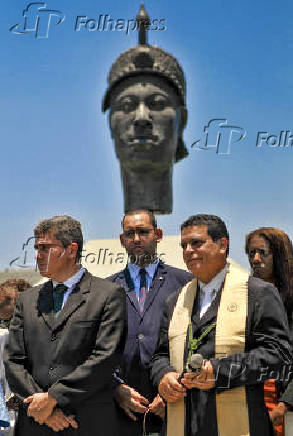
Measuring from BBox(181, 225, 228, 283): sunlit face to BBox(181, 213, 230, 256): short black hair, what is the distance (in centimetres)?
2

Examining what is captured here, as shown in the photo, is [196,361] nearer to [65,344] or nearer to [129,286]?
[65,344]

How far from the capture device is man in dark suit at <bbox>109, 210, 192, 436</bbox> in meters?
3.43

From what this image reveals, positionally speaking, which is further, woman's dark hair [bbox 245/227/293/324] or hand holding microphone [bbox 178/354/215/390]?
woman's dark hair [bbox 245/227/293/324]

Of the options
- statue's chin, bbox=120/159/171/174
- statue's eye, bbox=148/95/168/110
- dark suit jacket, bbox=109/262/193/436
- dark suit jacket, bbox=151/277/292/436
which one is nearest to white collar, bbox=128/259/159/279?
dark suit jacket, bbox=109/262/193/436

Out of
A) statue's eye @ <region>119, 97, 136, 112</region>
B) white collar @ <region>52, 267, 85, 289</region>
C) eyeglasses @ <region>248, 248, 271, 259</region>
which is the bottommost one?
white collar @ <region>52, 267, 85, 289</region>

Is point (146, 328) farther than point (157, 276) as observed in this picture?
No

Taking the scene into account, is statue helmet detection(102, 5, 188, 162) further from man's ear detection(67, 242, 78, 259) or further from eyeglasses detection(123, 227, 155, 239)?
man's ear detection(67, 242, 78, 259)

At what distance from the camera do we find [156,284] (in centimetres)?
392

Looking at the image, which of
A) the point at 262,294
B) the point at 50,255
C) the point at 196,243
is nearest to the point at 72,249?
the point at 50,255

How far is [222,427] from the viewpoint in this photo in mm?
2766

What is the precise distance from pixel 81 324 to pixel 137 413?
0.80 metres

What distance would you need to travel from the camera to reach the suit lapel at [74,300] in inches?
123

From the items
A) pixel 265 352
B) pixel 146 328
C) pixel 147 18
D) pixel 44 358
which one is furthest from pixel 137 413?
pixel 147 18

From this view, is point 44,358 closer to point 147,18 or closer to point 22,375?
point 22,375
